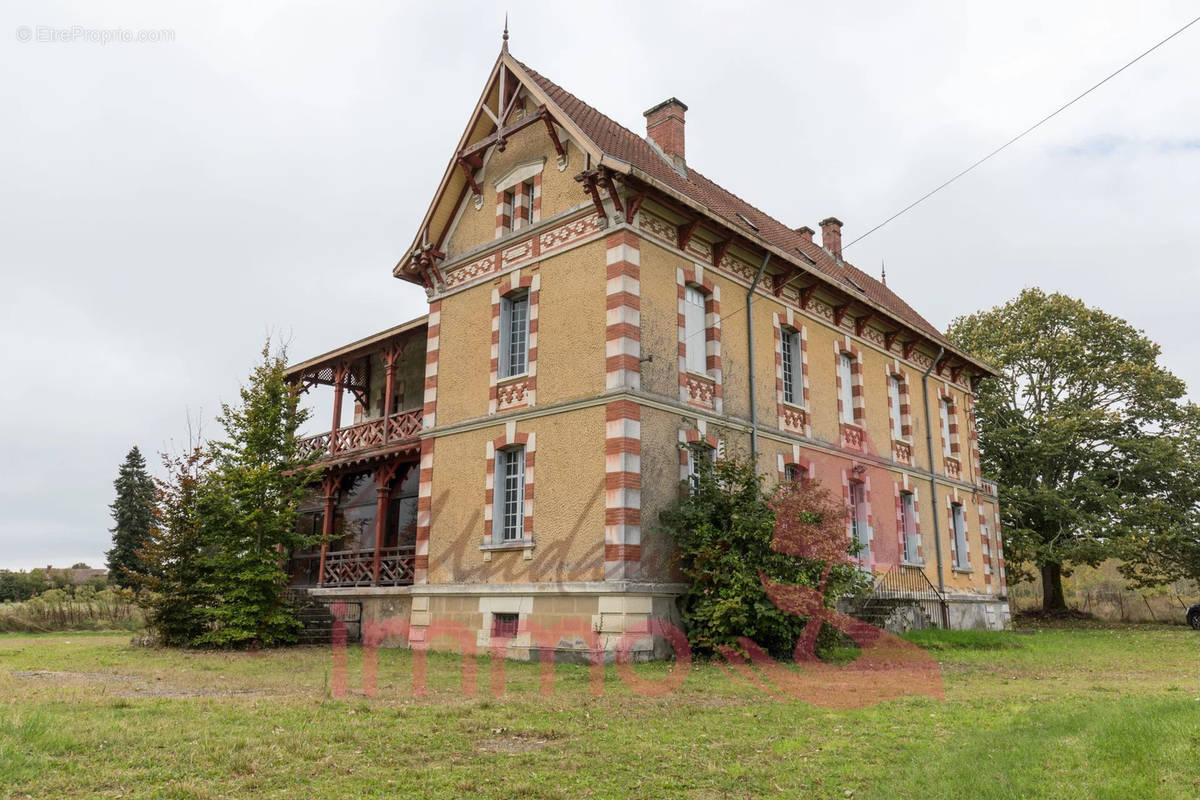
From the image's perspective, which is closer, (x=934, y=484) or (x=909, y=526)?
(x=909, y=526)

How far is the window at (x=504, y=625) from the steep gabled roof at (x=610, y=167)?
787 cm

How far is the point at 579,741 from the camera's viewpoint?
7012mm

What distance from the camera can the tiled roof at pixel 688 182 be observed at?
52.6 feet

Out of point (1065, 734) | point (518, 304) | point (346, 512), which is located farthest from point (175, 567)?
point (1065, 734)

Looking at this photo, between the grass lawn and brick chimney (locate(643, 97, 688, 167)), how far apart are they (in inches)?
478

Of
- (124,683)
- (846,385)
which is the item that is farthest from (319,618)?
(846,385)

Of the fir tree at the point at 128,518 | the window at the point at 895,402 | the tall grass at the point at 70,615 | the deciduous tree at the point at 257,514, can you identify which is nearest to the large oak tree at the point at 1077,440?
the window at the point at 895,402

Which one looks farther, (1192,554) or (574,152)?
(1192,554)

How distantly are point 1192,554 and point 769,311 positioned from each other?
2064cm

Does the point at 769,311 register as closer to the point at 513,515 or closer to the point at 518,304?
the point at 518,304

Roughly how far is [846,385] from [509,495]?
899 centimetres

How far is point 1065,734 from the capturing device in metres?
6.96

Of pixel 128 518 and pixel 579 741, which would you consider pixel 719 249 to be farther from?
pixel 128 518

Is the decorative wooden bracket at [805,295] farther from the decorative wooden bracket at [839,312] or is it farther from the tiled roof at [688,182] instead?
the decorative wooden bracket at [839,312]
